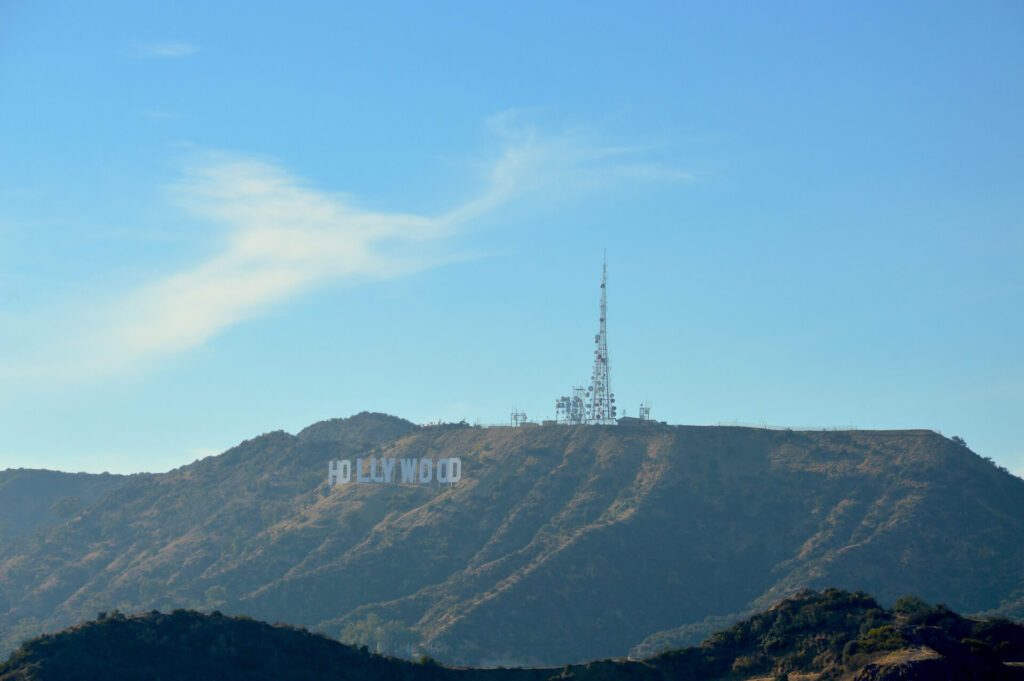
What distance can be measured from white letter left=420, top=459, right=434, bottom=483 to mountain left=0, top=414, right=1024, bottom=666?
149 cm

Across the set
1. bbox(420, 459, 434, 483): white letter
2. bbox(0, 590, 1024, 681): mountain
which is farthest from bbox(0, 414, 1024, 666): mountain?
bbox(0, 590, 1024, 681): mountain

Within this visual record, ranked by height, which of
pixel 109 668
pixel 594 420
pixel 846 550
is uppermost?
pixel 594 420

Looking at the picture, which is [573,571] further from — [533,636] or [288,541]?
[288,541]

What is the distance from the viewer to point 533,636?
151000 mm

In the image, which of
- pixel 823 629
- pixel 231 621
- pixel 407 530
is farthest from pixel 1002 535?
pixel 231 621

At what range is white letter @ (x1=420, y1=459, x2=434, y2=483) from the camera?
646ft

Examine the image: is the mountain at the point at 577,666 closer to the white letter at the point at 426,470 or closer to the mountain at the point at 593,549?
the mountain at the point at 593,549

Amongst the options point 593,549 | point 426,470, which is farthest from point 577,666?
point 426,470

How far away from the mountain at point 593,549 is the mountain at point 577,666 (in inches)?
2744

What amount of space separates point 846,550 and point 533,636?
1454 inches

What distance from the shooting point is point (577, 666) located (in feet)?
250

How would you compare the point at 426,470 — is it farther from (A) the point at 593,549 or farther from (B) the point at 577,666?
(B) the point at 577,666

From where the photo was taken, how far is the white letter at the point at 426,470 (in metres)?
197

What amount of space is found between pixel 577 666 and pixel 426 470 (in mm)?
122788
